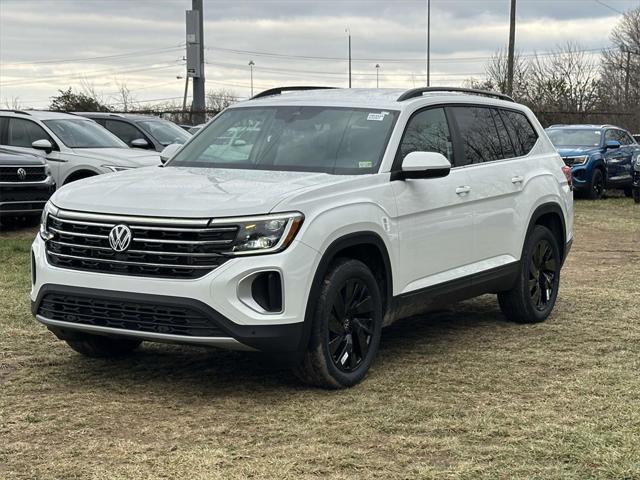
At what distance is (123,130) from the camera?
1717cm

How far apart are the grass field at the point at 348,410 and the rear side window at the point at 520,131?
4.69ft

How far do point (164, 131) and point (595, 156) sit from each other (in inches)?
365

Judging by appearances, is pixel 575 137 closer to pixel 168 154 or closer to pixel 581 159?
pixel 581 159

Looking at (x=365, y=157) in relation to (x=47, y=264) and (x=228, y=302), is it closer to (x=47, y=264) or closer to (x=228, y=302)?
(x=228, y=302)

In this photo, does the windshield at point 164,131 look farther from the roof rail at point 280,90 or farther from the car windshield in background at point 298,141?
the car windshield in background at point 298,141

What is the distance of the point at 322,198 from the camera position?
5535 mm

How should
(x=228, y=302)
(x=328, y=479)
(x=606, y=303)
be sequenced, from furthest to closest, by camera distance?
(x=606, y=303), (x=228, y=302), (x=328, y=479)

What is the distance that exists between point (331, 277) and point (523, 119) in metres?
3.35

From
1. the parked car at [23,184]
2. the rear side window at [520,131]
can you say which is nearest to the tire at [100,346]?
the rear side window at [520,131]

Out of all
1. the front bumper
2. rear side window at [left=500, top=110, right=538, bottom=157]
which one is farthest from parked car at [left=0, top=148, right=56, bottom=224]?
the front bumper

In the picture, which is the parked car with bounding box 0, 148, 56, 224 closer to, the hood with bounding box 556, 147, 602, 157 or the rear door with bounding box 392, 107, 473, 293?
the rear door with bounding box 392, 107, 473, 293

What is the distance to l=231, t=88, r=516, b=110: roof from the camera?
6.66 m

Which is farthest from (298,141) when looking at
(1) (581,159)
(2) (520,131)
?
(1) (581,159)

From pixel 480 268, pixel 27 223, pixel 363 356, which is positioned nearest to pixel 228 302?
pixel 363 356
